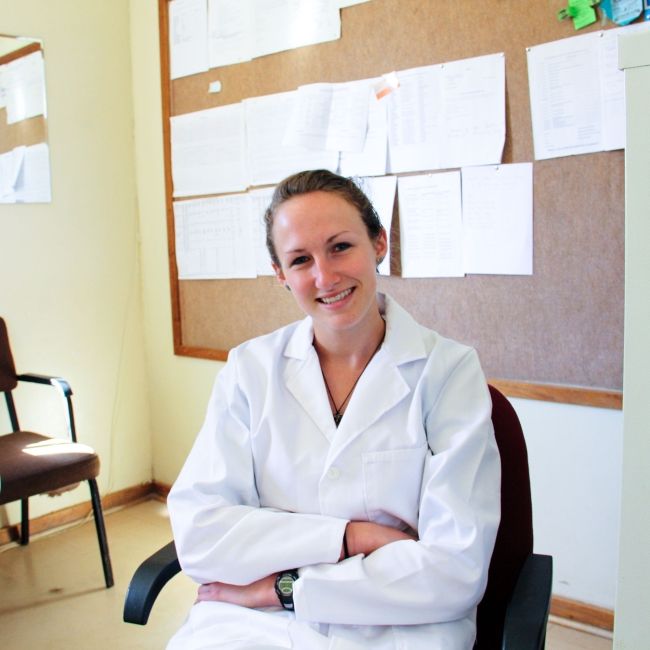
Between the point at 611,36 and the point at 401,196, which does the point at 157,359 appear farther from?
the point at 611,36

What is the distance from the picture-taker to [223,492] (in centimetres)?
126

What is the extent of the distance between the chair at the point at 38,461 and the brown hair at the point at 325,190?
127 centimetres

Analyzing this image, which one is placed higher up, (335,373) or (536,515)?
(335,373)

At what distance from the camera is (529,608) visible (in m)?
0.97

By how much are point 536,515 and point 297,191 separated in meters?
1.35

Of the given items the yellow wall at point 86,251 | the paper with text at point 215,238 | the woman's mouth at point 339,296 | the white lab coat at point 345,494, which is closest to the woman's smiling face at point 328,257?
the woman's mouth at point 339,296

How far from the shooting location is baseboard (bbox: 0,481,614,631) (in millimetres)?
1963

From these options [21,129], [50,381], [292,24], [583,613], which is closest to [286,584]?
[583,613]

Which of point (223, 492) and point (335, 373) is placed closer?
point (223, 492)

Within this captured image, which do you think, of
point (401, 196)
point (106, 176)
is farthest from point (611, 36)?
point (106, 176)

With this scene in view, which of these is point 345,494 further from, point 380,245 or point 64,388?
point 64,388

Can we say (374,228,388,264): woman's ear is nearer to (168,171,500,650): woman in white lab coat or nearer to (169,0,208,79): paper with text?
(168,171,500,650): woman in white lab coat

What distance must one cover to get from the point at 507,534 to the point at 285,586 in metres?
0.40

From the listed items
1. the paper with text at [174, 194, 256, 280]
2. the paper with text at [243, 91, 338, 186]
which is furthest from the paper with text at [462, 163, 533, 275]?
the paper with text at [174, 194, 256, 280]
